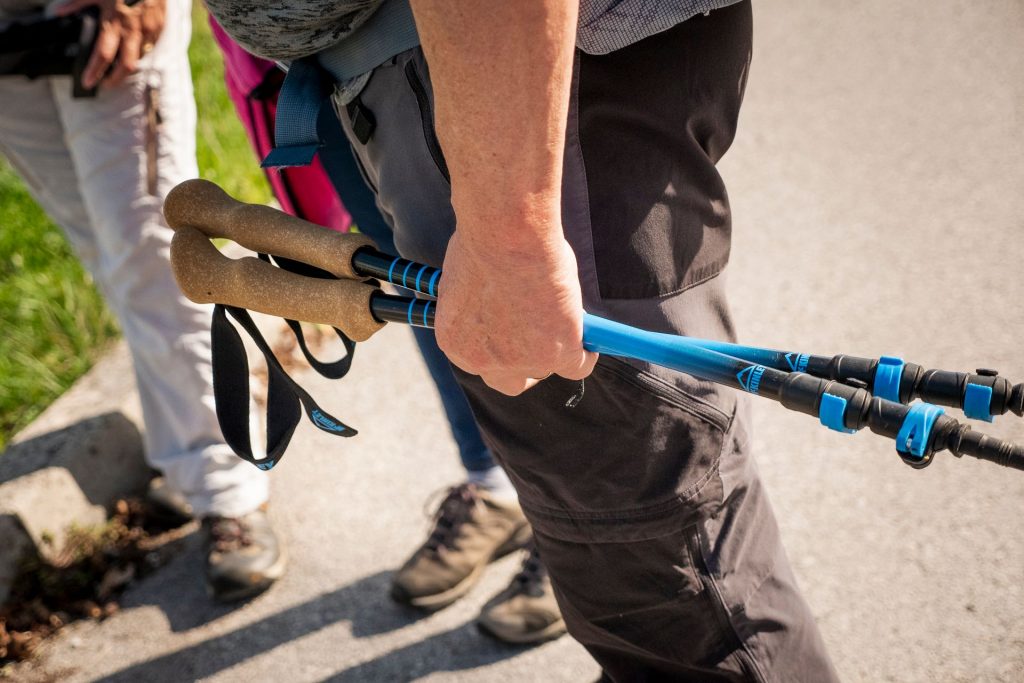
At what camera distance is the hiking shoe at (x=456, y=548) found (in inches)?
88.1

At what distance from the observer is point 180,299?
2.30m

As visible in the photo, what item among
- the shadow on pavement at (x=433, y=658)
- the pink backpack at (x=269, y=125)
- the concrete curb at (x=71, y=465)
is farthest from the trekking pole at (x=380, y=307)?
the concrete curb at (x=71, y=465)

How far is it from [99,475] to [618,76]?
7.13 feet

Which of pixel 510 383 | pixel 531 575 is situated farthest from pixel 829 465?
pixel 510 383

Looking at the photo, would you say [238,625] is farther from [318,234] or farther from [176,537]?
[318,234]

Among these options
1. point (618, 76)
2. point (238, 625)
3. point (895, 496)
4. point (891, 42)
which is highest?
point (891, 42)

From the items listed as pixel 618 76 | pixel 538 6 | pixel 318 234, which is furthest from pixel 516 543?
pixel 538 6

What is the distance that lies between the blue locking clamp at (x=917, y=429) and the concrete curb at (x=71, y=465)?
2.31m

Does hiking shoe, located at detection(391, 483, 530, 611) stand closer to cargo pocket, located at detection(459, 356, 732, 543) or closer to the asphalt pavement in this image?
the asphalt pavement

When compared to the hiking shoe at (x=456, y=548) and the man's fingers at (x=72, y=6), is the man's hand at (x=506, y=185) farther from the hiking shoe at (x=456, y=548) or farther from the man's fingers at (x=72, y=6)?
the man's fingers at (x=72, y=6)

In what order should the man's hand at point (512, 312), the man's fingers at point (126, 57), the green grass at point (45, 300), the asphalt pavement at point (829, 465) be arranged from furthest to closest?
the green grass at point (45, 300), the man's fingers at point (126, 57), the asphalt pavement at point (829, 465), the man's hand at point (512, 312)

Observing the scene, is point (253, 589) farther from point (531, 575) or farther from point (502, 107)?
point (502, 107)

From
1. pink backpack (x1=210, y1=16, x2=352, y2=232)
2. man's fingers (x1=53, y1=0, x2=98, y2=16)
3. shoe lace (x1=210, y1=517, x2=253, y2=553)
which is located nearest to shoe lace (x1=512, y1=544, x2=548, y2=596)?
shoe lace (x1=210, y1=517, x2=253, y2=553)

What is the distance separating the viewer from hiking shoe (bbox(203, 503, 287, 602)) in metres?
2.36
